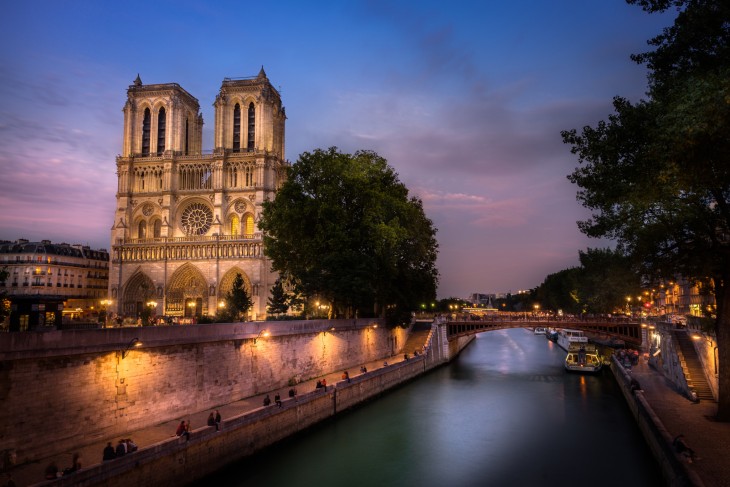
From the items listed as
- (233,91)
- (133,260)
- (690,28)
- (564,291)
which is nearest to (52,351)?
(690,28)

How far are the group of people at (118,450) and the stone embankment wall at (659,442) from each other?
14796mm

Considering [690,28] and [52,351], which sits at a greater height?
[690,28]

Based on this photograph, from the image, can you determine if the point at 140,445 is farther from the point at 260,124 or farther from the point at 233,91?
the point at 233,91

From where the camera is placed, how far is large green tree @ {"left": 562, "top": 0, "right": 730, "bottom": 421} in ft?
46.6

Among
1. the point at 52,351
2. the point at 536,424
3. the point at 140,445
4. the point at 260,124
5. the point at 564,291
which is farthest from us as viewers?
the point at 564,291

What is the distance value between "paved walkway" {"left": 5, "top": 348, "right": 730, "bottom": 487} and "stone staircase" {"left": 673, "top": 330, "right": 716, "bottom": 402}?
0.85 m

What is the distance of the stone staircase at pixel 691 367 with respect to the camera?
26.0m

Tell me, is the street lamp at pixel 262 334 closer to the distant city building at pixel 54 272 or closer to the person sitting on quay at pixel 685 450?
the person sitting on quay at pixel 685 450

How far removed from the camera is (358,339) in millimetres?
41469

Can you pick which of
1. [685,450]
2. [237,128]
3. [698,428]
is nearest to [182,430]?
[685,450]

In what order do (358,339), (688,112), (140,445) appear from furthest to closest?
1. (358,339)
2. (140,445)
3. (688,112)

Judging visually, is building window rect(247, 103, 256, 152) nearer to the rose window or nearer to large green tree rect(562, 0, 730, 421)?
the rose window

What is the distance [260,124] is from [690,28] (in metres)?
60.4

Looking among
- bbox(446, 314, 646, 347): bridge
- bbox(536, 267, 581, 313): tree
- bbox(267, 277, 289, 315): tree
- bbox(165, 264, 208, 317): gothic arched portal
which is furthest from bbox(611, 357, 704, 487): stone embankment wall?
bbox(536, 267, 581, 313): tree
